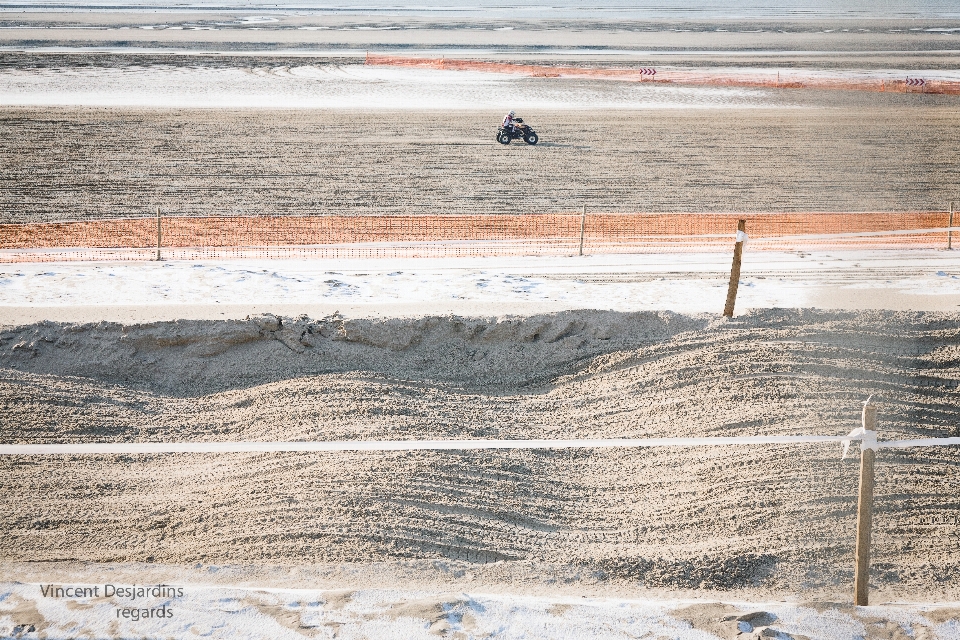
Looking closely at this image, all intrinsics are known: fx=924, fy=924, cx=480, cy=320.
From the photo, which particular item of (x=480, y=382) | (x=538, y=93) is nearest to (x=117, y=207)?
(x=480, y=382)

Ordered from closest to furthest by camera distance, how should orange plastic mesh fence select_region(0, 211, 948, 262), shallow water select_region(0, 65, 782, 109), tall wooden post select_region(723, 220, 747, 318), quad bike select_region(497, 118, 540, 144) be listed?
tall wooden post select_region(723, 220, 747, 318)
orange plastic mesh fence select_region(0, 211, 948, 262)
quad bike select_region(497, 118, 540, 144)
shallow water select_region(0, 65, 782, 109)

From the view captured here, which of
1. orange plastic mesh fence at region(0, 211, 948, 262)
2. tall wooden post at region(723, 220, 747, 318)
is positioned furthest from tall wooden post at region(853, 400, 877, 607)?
orange plastic mesh fence at region(0, 211, 948, 262)

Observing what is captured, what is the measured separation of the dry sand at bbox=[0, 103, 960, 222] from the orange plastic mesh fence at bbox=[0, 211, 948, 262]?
67cm

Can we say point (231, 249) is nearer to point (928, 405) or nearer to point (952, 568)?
point (928, 405)

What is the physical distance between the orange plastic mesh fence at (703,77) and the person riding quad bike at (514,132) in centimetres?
1153

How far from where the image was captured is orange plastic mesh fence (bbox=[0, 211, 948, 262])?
12570 mm

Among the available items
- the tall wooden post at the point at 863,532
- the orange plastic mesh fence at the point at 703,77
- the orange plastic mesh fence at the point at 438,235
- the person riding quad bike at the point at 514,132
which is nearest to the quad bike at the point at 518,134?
the person riding quad bike at the point at 514,132

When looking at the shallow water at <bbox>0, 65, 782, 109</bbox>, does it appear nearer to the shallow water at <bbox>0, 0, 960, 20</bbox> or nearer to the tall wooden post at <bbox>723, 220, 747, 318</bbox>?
the shallow water at <bbox>0, 0, 960, 20</bbox>

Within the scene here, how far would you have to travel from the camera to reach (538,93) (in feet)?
94.3

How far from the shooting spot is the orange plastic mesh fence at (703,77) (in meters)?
29.3

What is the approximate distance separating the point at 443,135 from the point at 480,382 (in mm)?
14775

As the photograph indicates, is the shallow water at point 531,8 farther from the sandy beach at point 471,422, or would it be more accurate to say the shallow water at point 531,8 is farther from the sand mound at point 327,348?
the sand mound at point 327,348

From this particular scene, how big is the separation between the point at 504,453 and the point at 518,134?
1510cm

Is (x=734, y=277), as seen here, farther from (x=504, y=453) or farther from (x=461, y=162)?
(x=461, y=162)
